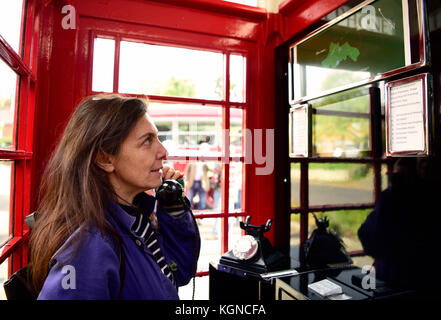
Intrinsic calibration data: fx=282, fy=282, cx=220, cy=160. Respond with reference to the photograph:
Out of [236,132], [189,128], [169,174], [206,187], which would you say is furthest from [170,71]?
[206,187]

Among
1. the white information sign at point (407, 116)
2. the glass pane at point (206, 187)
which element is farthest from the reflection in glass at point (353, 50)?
the glass pane at point (206, 187)

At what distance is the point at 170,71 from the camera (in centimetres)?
185

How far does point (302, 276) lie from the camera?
141 cm

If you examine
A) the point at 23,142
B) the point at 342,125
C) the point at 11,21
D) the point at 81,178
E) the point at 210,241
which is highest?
the point at 11,21

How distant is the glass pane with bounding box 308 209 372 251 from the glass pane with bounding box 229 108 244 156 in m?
0.70

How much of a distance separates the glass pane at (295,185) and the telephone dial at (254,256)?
0.32 metres

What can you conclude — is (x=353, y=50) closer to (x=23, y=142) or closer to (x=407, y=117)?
(x=407, y=117)

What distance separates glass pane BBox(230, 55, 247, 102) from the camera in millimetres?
1939

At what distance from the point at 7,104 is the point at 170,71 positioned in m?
0.95

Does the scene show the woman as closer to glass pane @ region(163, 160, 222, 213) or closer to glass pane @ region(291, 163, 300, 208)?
glass pane @ region(163, 160, 222, 213)

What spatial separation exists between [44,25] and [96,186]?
40.4 inches

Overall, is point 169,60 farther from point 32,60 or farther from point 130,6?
point 32,60

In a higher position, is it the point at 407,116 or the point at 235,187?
the point at 407,116
